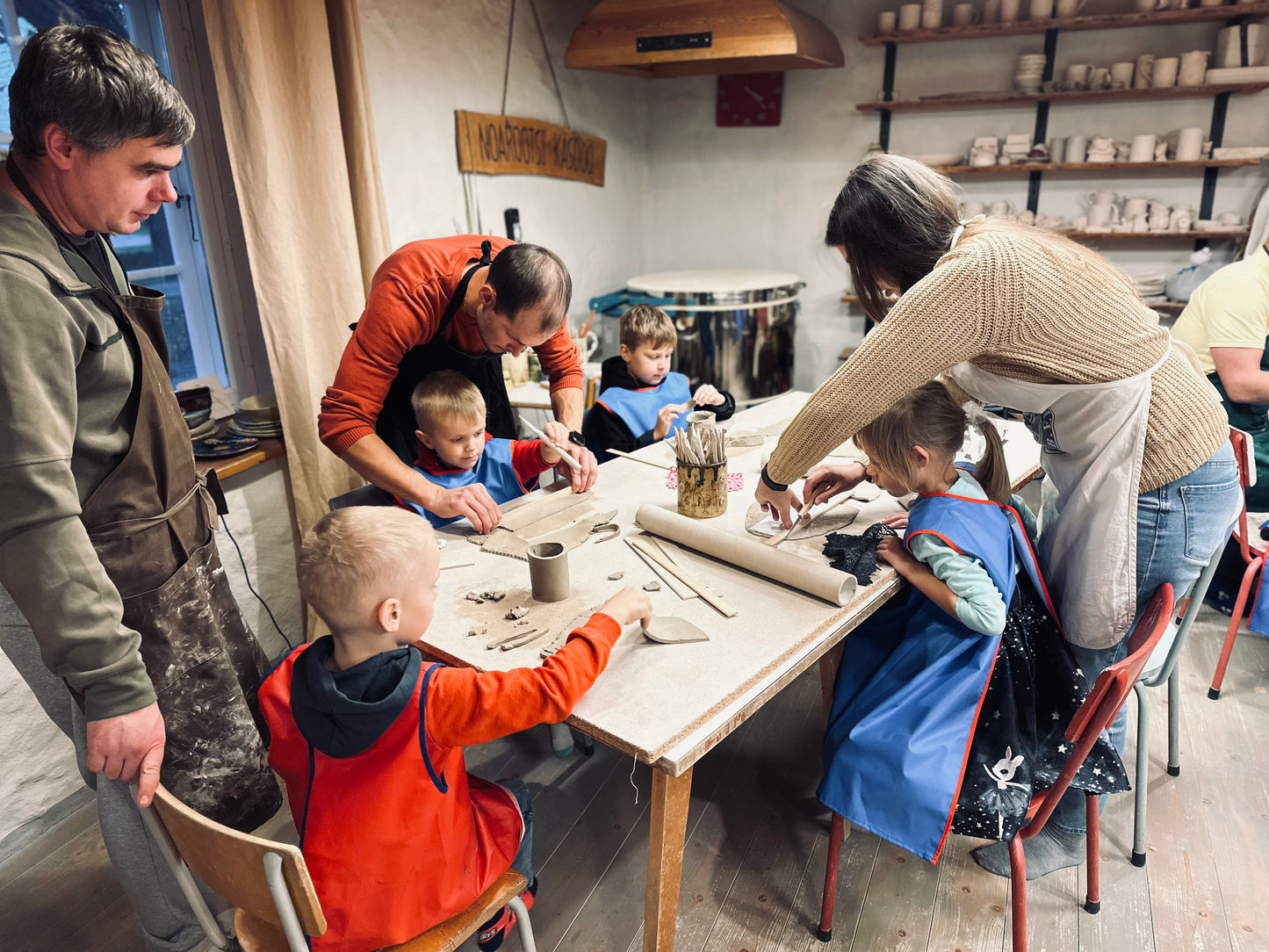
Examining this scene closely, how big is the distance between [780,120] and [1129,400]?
384 centimetres

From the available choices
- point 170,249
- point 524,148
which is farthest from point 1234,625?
point 170,249

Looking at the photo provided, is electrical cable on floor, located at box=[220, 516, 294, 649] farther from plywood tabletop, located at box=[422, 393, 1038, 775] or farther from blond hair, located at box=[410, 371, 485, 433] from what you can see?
plywood tabletop, located at box=[422, 393, 1038, 775]

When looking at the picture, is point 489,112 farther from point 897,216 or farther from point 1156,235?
point 1156,235

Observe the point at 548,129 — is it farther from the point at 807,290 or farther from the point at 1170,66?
the point at 1170,66

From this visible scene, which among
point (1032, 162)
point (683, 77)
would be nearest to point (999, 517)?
point (1032, 162)

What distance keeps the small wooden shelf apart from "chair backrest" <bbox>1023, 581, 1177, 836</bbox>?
11.0 feet

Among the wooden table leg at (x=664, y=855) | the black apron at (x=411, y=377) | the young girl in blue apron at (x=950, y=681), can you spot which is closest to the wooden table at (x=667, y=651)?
the wooden table leg at (x=664, y=855)

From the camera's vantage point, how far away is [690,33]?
364 centimetres

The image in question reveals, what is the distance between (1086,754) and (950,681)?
Answer: 0.25 meters

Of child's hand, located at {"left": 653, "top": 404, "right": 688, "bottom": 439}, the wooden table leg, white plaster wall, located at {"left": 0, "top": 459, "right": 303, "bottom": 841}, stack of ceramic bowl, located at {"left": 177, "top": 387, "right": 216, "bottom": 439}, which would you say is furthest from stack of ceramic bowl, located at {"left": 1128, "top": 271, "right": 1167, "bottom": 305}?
stack of ceramic bowl, located at {"left": 177, "top": 387, "right": 216, "bottom": 439}

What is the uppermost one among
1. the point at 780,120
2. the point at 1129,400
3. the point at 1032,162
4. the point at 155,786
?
the point at 780,120

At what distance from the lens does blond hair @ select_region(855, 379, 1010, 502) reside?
5.32 feet

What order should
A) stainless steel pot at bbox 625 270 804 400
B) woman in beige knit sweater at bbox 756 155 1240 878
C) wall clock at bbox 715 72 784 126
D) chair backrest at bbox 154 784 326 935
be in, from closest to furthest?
chair backrest at bbox 154 784 326 935 < woman in beige knit sweater at bbox 756 155 1240 878 < stainless steel pot at bbox 625 270 804 400 < wall clock at bbox 715 72 784 126

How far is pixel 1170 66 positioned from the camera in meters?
3.71
